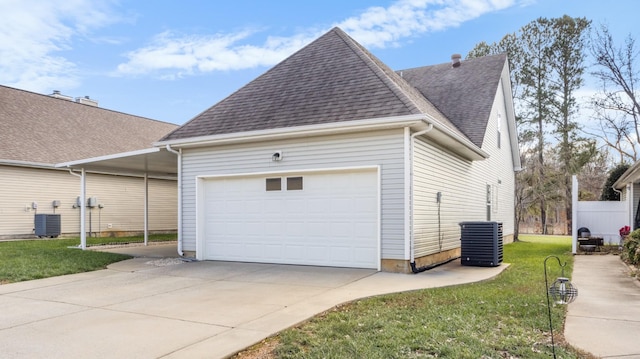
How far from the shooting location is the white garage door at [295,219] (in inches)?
360

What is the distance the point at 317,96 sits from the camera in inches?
401

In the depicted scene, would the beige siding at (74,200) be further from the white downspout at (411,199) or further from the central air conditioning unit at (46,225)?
the white downspout at (411,199)

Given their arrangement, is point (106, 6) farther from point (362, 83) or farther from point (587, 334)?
point (587, 334)

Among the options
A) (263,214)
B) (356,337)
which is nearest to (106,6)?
(263,214)

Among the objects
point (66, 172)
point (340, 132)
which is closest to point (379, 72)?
point (340, 132)

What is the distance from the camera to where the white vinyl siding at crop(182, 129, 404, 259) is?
8.70m

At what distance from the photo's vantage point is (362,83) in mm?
9961

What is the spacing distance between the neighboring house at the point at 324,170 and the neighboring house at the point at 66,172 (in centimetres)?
722

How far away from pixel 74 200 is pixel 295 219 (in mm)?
12772

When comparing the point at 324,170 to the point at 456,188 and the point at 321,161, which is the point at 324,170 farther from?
the point at 456,188

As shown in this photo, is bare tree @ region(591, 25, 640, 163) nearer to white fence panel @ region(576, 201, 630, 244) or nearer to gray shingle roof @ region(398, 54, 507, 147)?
gray shingle roof @ region(398, 54, 507, 147)

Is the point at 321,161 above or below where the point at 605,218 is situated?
above

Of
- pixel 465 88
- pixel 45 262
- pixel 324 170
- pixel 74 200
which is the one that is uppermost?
pixel 465 88

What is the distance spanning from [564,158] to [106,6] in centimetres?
2583
